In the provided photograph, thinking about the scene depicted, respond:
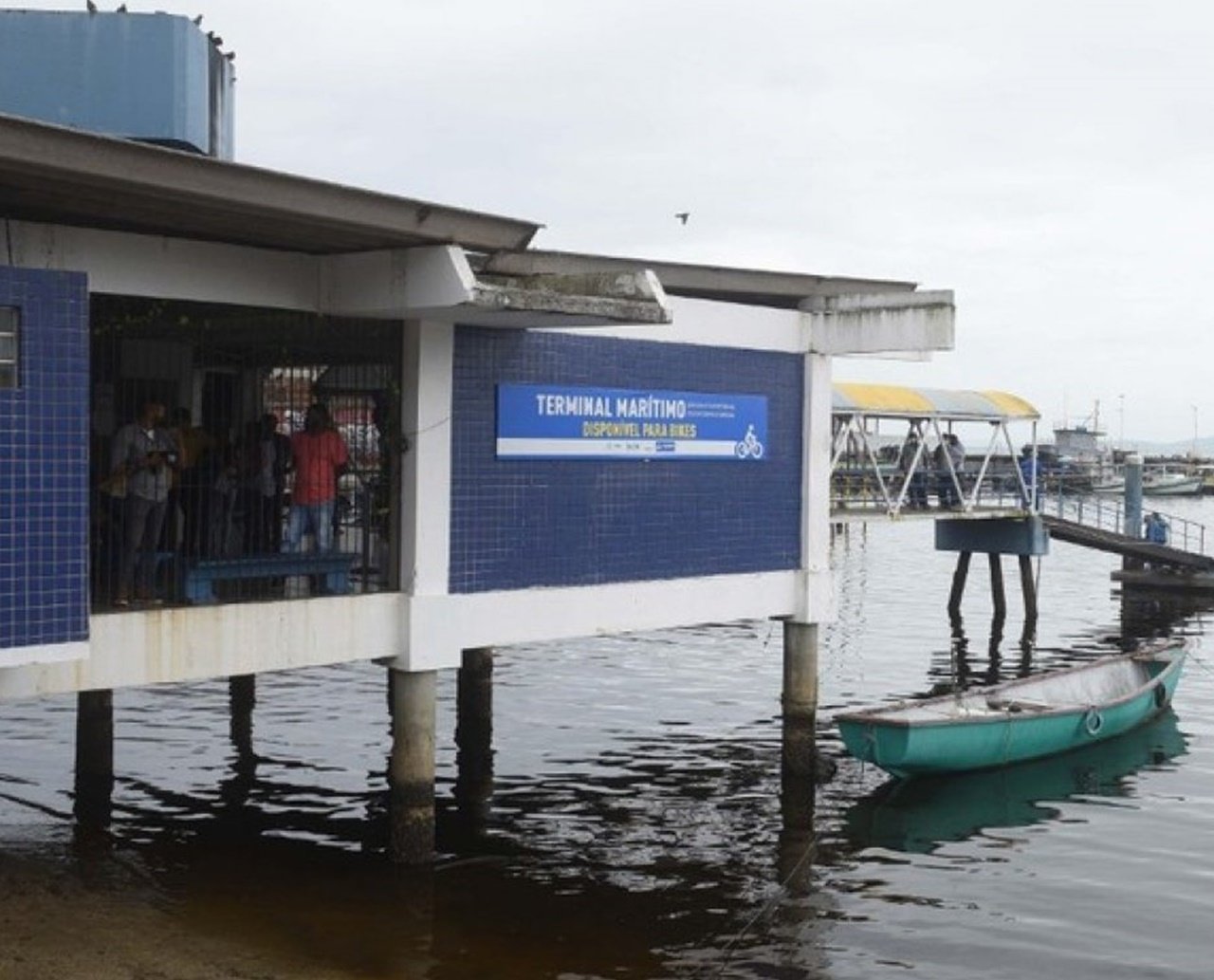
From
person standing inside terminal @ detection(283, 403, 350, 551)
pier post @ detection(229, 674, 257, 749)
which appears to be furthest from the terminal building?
pier post @ detection(229, 674, 257, 749)

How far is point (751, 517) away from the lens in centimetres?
2109

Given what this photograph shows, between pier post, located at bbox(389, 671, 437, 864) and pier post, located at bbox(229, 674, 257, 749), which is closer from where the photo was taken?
pier post, located at bbox(389, 671, 437, 864)

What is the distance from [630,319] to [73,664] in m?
6.19

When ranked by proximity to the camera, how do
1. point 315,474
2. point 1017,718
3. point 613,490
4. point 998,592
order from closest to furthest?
1. point 315,474
2. point 613,490
3. point 1017,718
4. point 998,592

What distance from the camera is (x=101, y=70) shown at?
73.6ft

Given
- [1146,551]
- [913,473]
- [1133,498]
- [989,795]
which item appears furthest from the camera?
[1133,498]

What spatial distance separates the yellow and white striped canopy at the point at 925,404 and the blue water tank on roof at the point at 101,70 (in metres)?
16.3

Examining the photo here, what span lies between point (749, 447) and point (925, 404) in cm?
1737

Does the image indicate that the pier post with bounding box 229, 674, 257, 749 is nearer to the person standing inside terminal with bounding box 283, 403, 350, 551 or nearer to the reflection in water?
the person standing inside terminal with bounding box 283, 403, 350, 551

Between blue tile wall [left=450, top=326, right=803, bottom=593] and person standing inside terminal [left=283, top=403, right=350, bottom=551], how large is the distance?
1261 mm

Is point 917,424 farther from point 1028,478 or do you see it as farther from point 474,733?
point 474,733

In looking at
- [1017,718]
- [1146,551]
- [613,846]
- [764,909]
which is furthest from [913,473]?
[764,909]

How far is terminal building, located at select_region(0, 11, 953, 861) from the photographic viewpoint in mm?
13148

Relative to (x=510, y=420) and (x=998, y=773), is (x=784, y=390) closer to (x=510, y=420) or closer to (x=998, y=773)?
(x=510, y=420)
